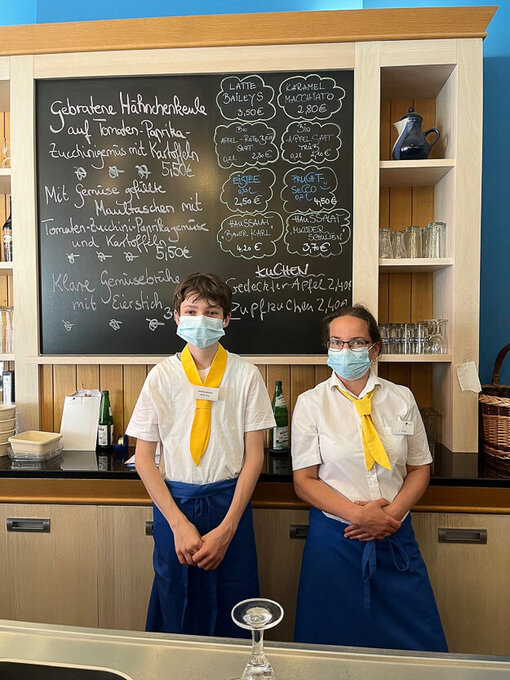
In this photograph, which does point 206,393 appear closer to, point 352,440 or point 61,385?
point 352,440

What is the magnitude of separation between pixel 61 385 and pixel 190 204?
3.65ft

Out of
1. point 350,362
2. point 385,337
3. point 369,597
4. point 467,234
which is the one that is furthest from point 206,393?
point 467,234

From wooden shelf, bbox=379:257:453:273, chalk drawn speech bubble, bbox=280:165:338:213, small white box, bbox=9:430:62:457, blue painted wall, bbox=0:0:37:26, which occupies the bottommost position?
small white box, bbox=9:430:62:457

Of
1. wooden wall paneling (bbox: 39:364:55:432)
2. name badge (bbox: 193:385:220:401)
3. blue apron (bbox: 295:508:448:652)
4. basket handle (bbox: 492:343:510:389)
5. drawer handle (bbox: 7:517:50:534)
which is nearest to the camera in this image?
blue apron (bbox: 295:508:448:652)

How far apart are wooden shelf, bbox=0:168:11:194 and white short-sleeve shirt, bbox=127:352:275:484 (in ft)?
4.46

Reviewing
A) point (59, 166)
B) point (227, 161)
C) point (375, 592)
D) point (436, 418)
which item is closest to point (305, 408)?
point (375, 592)

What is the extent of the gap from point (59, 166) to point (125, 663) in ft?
7.10

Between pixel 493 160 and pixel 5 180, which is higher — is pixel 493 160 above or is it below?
above

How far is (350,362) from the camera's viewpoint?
1.72m

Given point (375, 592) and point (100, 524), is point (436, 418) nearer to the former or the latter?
point (375, 592)

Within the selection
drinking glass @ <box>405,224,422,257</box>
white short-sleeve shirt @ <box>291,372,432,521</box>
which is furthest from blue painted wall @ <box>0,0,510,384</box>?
white short-sleeve shirt @ <box>291,372,432,521</box>

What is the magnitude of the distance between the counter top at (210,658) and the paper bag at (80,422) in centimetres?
144

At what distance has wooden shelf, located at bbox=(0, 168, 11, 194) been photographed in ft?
7.69

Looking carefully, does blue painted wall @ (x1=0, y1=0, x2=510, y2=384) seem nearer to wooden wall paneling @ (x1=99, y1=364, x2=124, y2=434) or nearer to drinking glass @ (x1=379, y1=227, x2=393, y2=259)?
drinking glass @ (x1=379, y1=227, x2=393, y2=259)
